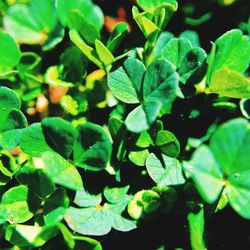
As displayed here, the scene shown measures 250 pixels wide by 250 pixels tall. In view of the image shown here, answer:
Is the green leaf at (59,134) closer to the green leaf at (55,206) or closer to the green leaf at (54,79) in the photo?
the green leaf at (55,206)

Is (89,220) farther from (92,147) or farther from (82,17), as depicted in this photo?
(82,17)

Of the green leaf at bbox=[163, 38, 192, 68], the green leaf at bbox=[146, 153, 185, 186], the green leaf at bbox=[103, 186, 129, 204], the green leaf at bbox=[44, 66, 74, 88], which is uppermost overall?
the green leaf at bbox=[163, 38, 192, 68]

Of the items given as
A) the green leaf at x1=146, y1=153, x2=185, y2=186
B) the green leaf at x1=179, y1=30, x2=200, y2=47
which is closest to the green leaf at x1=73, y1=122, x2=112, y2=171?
the green leaf at x1=146, y1=153, x2=185, y2=186

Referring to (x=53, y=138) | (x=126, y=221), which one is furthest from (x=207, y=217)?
(x=53, y=138)

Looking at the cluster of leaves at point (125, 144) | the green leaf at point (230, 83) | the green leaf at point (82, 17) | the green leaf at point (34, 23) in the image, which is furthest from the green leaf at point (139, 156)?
the green leaf at point (34, 23)

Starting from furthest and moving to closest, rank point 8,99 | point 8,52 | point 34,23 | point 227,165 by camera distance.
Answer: point 34,23, point 8,52, point 8,99, point 227,165

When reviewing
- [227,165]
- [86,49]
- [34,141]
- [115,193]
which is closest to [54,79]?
[86,49]

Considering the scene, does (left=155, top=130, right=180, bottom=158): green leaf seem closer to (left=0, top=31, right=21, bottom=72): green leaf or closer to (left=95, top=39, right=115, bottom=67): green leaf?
(left=95, top=39, right=115, bottom=67): green leaf
